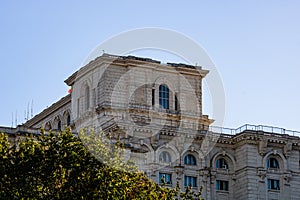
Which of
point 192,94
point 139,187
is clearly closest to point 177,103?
point 192,94

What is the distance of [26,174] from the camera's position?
3216 inches

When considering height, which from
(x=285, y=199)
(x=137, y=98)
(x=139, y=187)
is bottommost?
(x=139, y=187)

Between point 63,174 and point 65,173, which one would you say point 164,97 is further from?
point 63,174

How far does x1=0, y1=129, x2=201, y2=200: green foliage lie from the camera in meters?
80.9

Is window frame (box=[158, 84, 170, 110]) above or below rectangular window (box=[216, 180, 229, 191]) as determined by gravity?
above

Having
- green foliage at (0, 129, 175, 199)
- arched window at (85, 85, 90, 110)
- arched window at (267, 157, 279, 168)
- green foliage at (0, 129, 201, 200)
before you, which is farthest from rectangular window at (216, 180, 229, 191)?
green foliage at (0, 129, 175, 199)

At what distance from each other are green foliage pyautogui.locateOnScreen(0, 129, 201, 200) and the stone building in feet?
102

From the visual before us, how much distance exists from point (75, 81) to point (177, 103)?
46.3 feet

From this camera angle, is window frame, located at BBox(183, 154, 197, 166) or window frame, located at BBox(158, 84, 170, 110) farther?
window frame, located at BBox(158, 84, 170, 110)

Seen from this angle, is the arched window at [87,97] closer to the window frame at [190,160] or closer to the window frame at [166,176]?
the window frame at [190,160]

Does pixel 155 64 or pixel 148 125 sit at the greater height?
pixel 155 64

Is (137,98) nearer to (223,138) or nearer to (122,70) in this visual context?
(122,70)

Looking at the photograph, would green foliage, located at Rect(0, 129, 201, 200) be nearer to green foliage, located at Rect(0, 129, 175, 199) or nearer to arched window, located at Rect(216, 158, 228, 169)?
green foliage, located at Rect(0, 129, 175, 199)

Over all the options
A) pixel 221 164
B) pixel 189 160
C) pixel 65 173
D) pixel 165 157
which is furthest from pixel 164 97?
pixel 65 173
